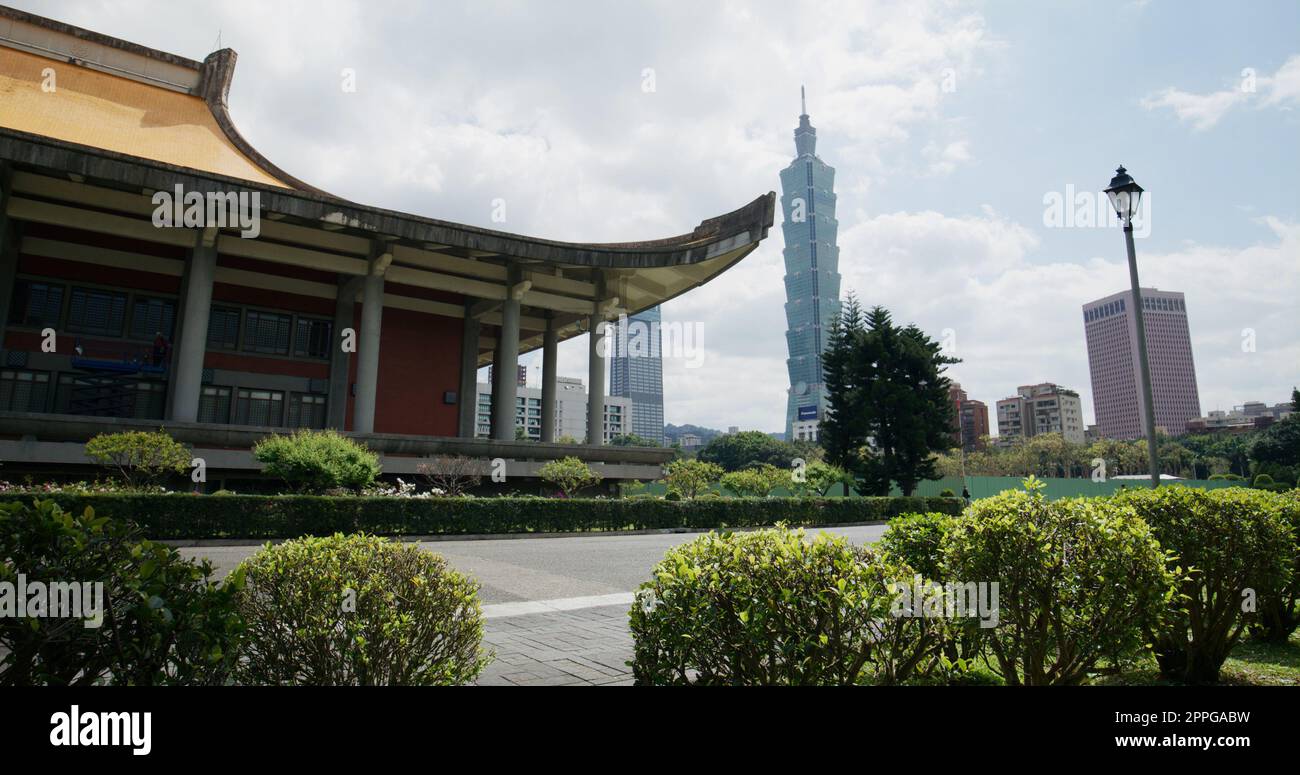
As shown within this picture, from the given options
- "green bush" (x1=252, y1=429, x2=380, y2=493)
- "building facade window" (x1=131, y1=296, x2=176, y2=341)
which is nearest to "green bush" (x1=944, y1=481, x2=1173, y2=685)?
"green bush" (x1=252, y1=429, x2=380, y2=493)

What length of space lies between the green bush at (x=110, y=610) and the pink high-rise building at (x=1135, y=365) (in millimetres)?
82332

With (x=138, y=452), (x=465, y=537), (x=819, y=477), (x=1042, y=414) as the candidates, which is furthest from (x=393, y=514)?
(x=1042, y=414)

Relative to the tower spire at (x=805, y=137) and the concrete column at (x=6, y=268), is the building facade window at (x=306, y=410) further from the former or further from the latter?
the tower spire at (x=805, y=137)

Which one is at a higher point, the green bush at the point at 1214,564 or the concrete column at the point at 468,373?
the concrete column at the point at 468,373

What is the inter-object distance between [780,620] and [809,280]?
174191 mm

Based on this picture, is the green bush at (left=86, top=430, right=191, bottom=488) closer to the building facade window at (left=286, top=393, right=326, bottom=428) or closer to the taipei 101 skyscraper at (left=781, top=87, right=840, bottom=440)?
the building facade window at (left=286, top=393, right=326, bottom=428)

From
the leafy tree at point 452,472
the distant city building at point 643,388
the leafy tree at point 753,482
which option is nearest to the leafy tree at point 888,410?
the leafy tree at point 753,482

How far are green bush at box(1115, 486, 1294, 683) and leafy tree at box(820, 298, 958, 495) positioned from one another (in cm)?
3425

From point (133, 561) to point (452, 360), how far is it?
1110 inches

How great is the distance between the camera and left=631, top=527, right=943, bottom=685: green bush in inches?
116

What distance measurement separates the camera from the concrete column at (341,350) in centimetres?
2661

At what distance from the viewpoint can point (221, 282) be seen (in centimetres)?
2498

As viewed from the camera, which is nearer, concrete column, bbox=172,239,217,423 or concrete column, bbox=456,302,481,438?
concrete column, bbox=172,239,217,423

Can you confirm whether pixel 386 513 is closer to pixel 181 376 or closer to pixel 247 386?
pixel 181 376
